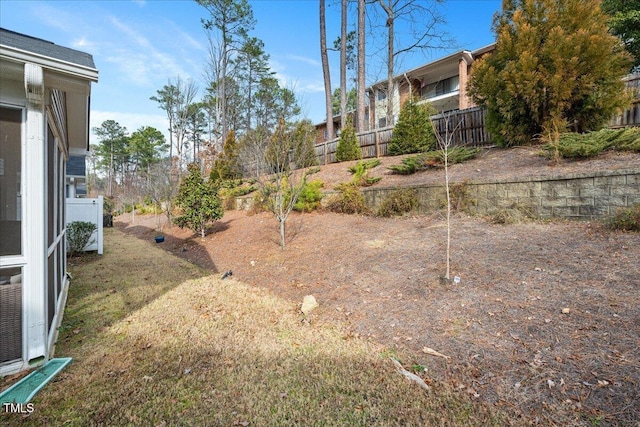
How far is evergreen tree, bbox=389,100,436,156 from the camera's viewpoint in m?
11.0

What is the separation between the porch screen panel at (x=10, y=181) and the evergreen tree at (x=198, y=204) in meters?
6.96

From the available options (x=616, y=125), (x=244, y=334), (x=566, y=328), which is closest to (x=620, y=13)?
(x=616, y=125)

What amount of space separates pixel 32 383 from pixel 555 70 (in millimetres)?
10376

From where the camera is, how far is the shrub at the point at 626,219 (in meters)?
4.44

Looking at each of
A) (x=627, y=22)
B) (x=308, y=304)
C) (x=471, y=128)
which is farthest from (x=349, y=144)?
(x=627, y=22)

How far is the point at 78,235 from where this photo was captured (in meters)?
7.82

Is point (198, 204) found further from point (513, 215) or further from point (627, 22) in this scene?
point (627, 22)

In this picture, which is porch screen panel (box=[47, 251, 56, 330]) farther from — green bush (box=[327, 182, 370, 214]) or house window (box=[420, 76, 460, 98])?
house window (box=[420, 76, 460, 98])

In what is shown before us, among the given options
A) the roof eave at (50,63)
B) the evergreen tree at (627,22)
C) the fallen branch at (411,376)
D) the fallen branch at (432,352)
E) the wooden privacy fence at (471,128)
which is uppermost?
the evergreen tree at (627,22)

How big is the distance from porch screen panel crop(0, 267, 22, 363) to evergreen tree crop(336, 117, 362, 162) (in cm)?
1234

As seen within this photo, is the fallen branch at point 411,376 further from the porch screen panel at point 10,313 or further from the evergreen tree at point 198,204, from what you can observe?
the evergreen tree at point 198,204

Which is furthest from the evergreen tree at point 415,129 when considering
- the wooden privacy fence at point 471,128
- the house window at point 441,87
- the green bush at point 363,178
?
the house window at point 441,87

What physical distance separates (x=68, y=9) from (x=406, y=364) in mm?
10079

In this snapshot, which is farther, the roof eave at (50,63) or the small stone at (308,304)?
the small stone at (308,304)
